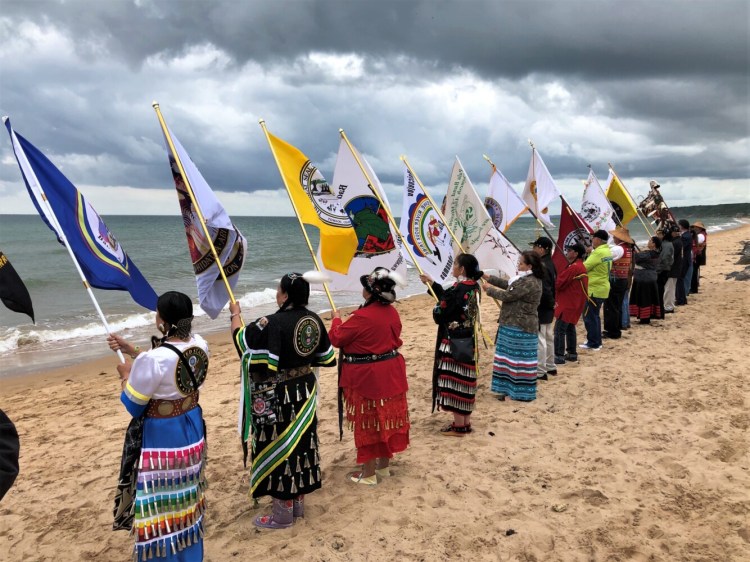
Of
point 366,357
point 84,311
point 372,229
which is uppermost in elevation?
point 372,229

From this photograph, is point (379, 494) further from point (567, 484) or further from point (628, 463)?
point (628, 463)

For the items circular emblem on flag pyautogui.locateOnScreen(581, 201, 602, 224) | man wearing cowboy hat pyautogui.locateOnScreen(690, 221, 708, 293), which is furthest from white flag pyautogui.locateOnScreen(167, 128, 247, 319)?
man wearing cowboy hat pyautogui.locateOnScreen(690, 221, 708, 293)

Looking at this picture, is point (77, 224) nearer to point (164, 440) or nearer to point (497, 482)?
point (164, 440)

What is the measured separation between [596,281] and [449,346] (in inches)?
164

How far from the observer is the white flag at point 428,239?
6.93 m

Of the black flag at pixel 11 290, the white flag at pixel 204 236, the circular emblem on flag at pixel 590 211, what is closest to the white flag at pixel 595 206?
the circular emblem on flag at pixel 590 211

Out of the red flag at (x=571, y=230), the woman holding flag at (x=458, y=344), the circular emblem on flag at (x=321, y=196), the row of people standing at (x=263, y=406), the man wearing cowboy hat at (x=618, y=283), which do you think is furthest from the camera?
the man wearing cowboy hat at (x=618, y=283)

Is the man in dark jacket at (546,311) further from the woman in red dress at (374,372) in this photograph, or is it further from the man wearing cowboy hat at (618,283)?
the woman in red dress at (374,372)

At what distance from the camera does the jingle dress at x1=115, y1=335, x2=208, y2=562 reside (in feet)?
9.66

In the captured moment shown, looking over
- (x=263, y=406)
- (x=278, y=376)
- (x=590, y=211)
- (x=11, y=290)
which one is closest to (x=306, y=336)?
(x=278, y=376)

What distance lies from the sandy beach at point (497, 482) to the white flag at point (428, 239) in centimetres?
162

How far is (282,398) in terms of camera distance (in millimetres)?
3730

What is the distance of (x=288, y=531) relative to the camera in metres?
3.92

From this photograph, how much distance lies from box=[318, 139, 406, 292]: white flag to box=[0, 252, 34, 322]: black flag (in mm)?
3185
